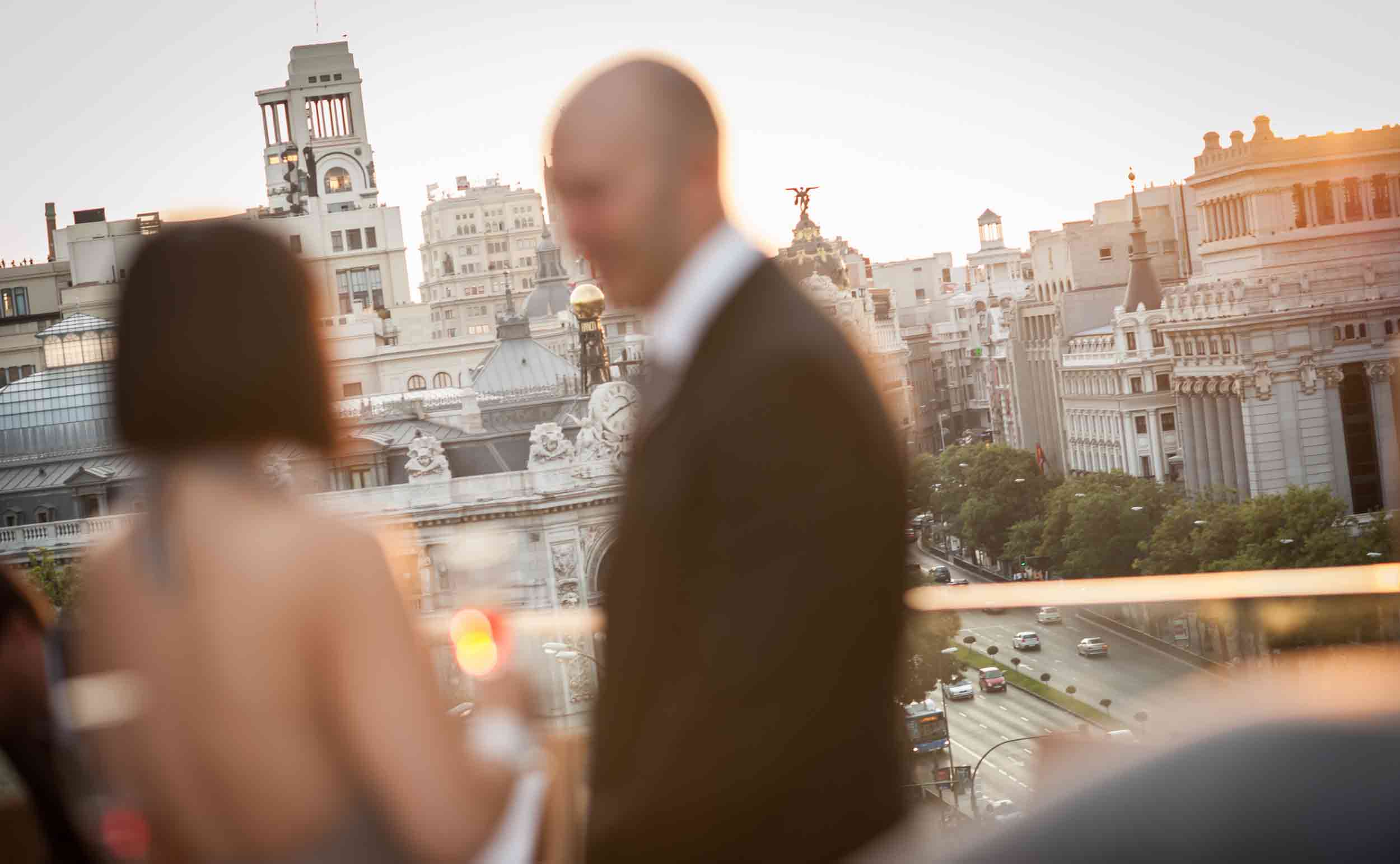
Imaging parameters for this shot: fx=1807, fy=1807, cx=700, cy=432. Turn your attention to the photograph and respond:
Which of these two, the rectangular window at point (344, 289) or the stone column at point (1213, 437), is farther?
the rectangular window at point (344, 289)

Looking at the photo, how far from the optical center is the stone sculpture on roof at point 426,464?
41062mm

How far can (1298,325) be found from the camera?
2196 inches

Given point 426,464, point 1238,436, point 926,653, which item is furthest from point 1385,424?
point 926,653

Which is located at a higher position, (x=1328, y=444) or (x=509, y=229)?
(x=509, y=229)

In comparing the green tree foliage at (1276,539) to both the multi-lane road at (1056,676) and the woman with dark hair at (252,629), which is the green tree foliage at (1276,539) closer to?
the multi-lane road at (1056,676)

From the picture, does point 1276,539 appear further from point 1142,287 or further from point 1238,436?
point 1142,287

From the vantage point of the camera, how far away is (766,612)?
1836 mm

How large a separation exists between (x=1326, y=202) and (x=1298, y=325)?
9.66 metres

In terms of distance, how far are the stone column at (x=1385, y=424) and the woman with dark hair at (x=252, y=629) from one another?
54968 mm

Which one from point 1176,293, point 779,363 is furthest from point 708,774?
point 1176,293

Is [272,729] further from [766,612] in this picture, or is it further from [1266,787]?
[1266,787]

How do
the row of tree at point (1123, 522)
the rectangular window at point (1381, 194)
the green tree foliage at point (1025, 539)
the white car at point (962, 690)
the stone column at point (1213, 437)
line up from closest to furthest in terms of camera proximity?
1. the white car at point (962, 690)
2. the row of tree at point (1123, 522)
3. the green tree foliage at point (1025, 539)
4. the stone column at point (1213, 437)
5. the rectangular window at point (1381, 194)

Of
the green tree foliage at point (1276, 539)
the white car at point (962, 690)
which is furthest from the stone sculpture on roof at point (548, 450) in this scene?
the white car at point (962, 690)

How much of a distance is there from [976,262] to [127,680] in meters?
129
